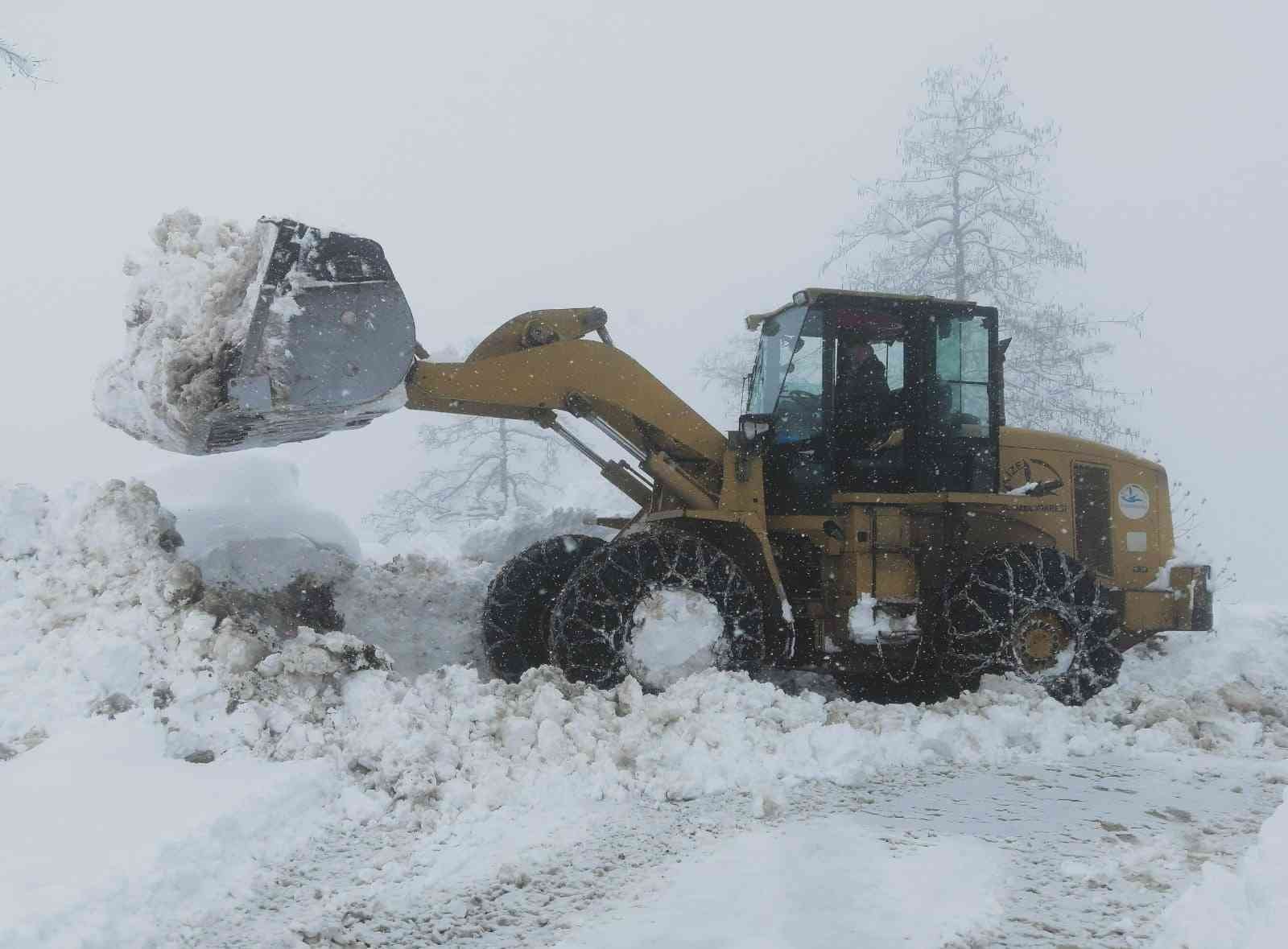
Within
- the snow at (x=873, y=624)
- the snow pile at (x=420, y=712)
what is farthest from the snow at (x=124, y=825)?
the snow at (x=873, y=624)

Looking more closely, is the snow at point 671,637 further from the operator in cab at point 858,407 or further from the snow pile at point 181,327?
the snow pile at point 181,327

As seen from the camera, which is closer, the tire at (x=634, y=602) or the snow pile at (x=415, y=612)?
the tire at (x=634, y=602)

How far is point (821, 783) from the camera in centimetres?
450

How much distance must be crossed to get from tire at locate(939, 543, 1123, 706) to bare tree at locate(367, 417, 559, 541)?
17237 millimetres

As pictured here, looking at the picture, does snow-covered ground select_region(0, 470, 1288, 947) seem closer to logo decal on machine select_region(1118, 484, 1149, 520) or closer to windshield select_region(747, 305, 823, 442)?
logo decal on machine select_region(1118, 484, 1149, 520)

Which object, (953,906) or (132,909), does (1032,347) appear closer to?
(953,906)

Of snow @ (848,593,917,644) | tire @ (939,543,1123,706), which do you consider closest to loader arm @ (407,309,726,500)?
snow @ (848,593,917,644)

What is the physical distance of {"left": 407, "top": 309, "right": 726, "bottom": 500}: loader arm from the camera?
5.90m

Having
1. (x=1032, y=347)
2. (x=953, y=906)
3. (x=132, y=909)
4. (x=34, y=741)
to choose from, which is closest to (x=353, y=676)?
(x=34, y=741)

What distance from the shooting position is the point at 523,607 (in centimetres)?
693

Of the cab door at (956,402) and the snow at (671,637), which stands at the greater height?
the cab door at (956,402)

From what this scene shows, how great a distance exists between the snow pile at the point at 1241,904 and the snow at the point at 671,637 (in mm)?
3070

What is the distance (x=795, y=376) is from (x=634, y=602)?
1.98m

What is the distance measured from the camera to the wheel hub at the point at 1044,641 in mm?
6148
